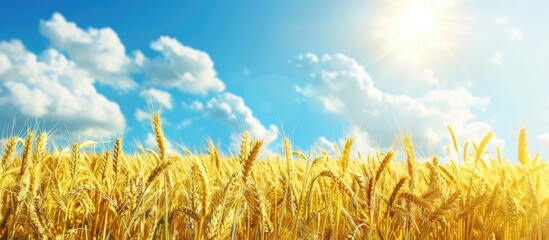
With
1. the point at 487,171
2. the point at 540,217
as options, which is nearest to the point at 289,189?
the point at 540,217

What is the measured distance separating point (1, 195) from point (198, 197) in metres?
1.27

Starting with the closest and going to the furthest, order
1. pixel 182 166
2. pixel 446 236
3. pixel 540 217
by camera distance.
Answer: pixel 540 217
pixel 446 236
pixel 182 166

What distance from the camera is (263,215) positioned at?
7.00 feet

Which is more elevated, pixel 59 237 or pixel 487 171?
pixel 487 171

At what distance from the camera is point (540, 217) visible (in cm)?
245

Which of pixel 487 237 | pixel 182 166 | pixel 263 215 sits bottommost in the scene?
pixel 263 215

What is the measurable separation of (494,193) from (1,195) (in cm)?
295

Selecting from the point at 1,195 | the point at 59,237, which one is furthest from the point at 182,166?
the point at 59,237

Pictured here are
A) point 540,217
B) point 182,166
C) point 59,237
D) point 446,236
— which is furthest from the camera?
point 182,166

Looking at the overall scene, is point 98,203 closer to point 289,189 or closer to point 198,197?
point 198,197

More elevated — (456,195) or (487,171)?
(487,171)

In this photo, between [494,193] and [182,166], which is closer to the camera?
[494,193]

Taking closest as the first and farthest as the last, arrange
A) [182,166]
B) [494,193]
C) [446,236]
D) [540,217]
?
[540,217], [446,236], [494,193], [182,166]

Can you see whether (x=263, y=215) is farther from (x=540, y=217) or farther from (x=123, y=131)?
(x=540, y=217)
